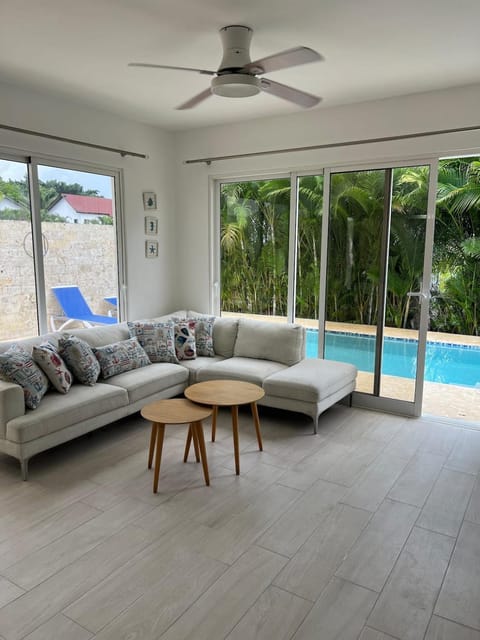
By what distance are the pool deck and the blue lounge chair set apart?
1.51m

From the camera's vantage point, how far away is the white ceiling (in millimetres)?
2445

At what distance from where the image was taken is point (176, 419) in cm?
287

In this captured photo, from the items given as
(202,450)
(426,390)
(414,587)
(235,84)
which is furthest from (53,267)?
(426,390)

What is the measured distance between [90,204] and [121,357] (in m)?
1.56

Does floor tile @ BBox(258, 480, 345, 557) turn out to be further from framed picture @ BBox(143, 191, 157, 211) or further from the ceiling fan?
framed picture @ BBox(143, 191, 157, 211)

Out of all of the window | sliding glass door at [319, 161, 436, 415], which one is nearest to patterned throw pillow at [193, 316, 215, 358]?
the window

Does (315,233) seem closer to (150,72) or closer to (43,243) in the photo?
(150,72)

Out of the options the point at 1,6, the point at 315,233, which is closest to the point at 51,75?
the point at 1,6

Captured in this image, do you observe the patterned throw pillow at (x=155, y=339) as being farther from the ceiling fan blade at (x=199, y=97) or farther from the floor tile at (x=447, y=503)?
the floor tile at (x=447, y=503)

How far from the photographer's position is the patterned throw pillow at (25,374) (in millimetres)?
3129

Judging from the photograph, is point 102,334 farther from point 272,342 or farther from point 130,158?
point 130,158

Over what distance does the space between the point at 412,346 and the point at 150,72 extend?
3067mm

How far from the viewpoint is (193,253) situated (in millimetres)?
5402

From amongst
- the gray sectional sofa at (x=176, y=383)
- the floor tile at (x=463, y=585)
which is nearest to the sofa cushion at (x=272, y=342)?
the gray sectional sofa at (x=176, y=383)
